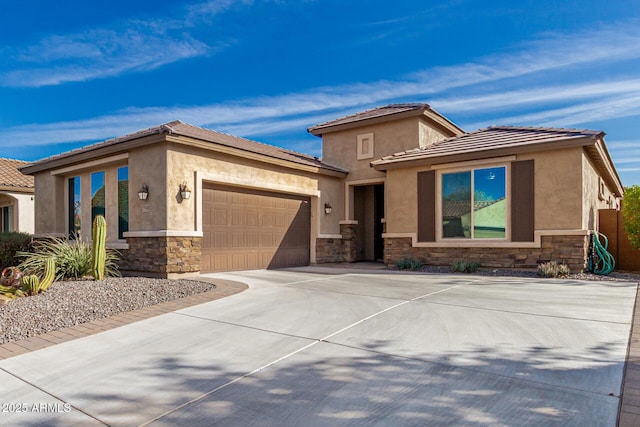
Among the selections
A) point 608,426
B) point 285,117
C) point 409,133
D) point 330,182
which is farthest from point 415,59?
point 608,426

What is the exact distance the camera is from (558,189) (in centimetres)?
1023

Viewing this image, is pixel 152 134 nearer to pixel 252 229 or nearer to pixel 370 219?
pixel 252 229

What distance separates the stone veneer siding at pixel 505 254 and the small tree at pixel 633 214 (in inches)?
58.9

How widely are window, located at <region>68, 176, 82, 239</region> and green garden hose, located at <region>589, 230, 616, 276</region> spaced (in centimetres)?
1505

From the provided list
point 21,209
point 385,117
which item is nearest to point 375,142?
point 385,117

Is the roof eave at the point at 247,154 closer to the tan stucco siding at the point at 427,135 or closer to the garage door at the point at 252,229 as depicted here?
the garage door at the point at 252,229

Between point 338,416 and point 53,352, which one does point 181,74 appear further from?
point 338,416

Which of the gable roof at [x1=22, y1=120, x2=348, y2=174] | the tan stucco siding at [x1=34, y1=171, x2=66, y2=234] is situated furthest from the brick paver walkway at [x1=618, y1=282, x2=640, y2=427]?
the tan stucco siding at [x1=34, y1=171, x2=66, y2=234]

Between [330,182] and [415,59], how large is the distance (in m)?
5.62

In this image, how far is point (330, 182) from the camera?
14617 mm

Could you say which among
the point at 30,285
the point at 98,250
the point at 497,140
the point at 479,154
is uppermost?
the point at 497,140

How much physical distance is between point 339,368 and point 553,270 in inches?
316

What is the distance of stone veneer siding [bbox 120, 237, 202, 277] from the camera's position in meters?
9.63

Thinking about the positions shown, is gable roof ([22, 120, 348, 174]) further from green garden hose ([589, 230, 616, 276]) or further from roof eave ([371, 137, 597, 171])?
green garden hose ([589, 230, 616, 276])
